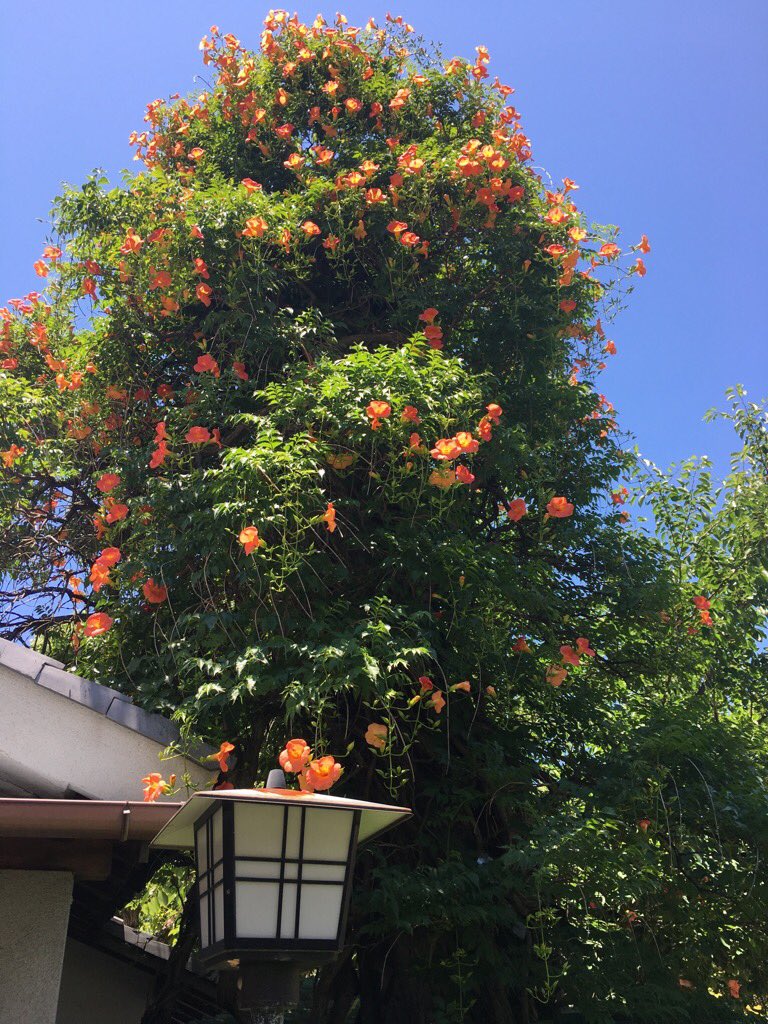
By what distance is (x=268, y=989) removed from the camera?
7.02 ft

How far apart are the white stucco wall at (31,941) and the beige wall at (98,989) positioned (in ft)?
8.18

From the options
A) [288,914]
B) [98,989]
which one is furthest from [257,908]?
[98,989]

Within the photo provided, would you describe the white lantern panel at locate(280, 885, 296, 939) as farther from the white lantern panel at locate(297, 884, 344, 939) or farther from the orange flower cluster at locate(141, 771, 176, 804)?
the orange flower cluster at locate(141, 771, 176, 804)

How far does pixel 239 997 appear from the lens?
2.12 meters


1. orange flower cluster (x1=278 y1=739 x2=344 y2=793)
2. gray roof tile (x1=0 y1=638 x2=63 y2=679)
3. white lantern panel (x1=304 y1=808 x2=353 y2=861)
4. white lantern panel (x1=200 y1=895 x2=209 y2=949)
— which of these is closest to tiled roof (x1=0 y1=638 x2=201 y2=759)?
gray roof tile (x1=0 y1=638 x2=63 y2=679)

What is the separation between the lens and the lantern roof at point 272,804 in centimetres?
214

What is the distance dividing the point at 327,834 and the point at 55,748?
4.17 ft

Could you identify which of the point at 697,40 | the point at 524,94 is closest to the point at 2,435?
the point at 524,94

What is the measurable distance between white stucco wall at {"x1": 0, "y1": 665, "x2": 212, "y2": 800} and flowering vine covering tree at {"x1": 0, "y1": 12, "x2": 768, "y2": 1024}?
0.38 metres

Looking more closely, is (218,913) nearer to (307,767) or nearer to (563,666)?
(307,767)

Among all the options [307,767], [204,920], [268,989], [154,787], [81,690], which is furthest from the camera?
[81,690]

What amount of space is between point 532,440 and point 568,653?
1.51 metres

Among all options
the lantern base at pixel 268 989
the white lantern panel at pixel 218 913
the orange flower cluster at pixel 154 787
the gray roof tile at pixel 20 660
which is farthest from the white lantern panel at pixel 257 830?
the gray roof tile at pixel 20 660

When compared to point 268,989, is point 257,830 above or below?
above
